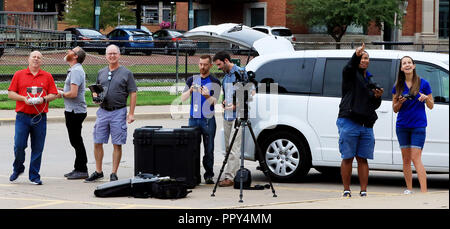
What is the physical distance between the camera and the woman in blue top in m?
10.6

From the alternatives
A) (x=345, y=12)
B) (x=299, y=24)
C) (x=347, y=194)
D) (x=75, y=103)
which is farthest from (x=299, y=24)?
(x=347, y=194)

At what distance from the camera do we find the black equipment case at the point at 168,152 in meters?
11.4

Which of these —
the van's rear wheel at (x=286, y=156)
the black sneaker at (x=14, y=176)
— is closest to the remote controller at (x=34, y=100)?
the black sneaker at (x=14, y=176)

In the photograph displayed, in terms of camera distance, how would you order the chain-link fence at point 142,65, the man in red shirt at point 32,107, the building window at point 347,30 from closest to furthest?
the man in red shirt at point 32,107 < the chain-link fence at point 142,65 < the building window at point 347,30

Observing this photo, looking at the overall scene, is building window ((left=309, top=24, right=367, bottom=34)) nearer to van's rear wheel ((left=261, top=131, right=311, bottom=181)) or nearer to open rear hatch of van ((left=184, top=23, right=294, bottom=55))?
open rear hatch of van ((left=184, top=23, right=294, bottom=55))

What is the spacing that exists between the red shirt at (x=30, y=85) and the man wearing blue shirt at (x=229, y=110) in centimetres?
231

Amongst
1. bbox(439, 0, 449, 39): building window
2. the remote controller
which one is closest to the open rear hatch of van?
the remote controller

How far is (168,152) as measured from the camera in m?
11.5

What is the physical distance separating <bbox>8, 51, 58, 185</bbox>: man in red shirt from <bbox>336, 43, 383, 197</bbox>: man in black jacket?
4.04 m

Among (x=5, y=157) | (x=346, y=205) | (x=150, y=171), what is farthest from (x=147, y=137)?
(x=5, y=157)

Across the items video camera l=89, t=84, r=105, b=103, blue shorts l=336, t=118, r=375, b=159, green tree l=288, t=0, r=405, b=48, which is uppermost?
green tree l=288, t=0, r=405, b=48

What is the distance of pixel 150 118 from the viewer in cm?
2242

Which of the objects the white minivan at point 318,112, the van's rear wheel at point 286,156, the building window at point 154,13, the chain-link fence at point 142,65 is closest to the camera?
the white minivan at point 318,112

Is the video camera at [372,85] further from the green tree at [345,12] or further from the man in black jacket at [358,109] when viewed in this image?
the green tree at [345,12]
